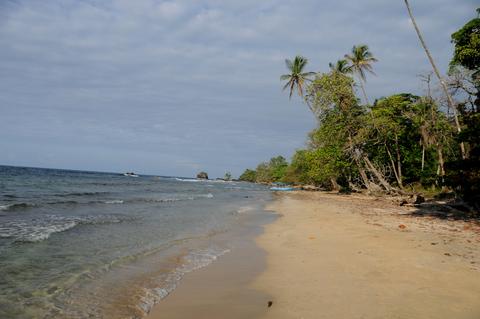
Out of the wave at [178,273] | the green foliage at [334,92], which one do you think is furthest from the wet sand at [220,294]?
the green foliage at [334,92]

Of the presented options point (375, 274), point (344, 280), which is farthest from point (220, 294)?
point (375, 274)

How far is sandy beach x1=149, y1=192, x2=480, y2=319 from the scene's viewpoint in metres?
4.54

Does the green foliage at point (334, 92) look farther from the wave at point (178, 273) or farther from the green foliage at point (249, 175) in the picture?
the green foliage at point (249, 175)

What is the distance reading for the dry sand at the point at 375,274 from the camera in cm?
449

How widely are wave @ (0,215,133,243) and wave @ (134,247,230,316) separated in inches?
170

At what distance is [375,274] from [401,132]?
2981 cm

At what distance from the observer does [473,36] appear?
54.5 ft

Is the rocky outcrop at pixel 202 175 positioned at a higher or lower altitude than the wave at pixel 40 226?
higher

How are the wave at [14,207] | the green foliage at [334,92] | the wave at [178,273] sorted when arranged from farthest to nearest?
1. the green foliage at [334,92]
2. the wave at [14,207]
3. the wave at [178,273]

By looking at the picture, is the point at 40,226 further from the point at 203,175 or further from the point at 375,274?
the point at 203,175

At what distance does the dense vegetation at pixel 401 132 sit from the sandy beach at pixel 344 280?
14.2ft

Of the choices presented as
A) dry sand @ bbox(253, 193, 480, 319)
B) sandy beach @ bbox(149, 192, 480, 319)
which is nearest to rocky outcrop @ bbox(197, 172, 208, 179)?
dry sand @ bbox(253, 193, 480, 319)

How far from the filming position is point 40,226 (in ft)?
37.2

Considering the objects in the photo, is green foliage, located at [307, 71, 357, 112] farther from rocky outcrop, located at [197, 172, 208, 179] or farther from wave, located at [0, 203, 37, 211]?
rocky outcrop, located at [197, 172, 208, 179]
